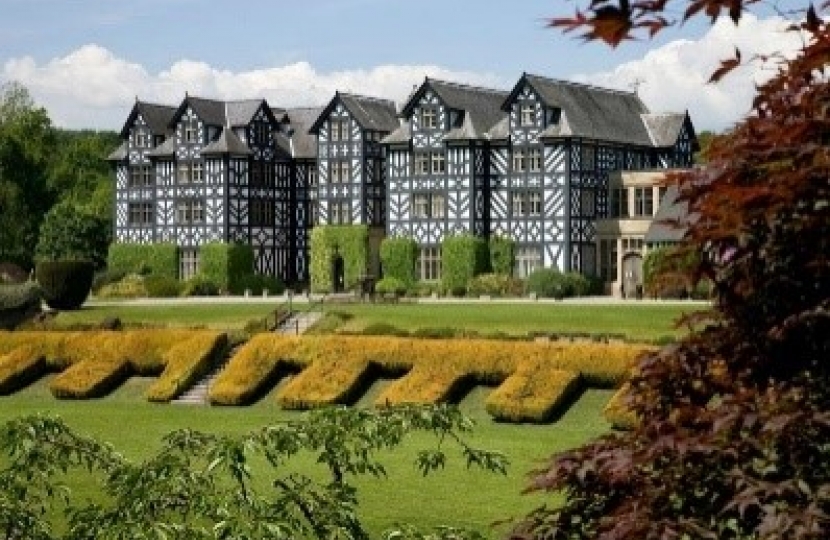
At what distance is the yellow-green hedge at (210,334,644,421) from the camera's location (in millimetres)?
31375

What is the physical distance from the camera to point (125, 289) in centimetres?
6581

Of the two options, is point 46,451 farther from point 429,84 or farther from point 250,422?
point 429,84

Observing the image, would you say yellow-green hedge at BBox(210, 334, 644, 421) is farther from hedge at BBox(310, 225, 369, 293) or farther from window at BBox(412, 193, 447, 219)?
hedge at BBox(310, 225, 369, 293)

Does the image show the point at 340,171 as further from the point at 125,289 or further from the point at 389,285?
the point at 125,289

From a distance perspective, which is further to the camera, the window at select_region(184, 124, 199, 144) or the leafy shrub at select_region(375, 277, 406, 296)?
the window at select_region(184, 124, 199, 144)

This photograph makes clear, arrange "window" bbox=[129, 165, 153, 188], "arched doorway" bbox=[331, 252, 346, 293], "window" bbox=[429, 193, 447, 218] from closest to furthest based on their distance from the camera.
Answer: "window" bbox=[429, 193, 447, 218] < "arched doorway" bbox=[331, 252, 346, 293] < "window" bbox=[129, 165, 153, 188]

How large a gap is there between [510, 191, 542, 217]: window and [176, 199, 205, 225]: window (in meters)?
16.2

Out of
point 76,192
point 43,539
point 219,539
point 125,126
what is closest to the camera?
point 219,539

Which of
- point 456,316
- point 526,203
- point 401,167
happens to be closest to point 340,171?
point 401,167

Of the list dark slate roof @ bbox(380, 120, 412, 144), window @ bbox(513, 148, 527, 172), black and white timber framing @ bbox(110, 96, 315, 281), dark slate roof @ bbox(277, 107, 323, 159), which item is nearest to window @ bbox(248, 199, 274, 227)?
black and white timber framing @ bbox(110, 96, 315, 281)

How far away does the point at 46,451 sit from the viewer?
9758 mm

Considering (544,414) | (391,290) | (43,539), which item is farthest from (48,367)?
(43,539)

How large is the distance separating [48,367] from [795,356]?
34856mm

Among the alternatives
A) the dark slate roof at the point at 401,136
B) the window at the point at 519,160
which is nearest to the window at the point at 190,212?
the dark slate roof at the point at 401,136
